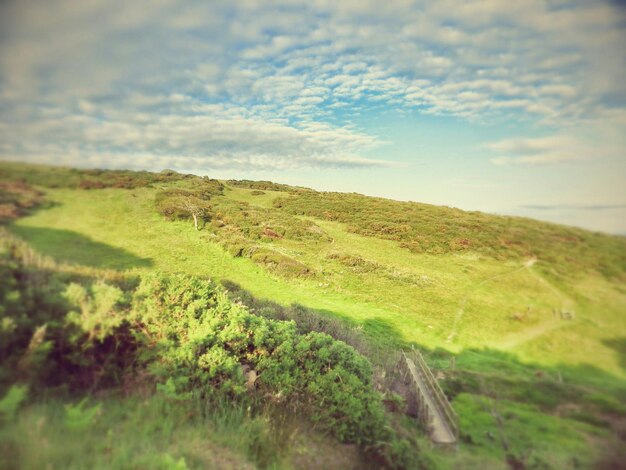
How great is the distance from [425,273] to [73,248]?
28.4 feet

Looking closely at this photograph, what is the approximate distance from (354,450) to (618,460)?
3703mm

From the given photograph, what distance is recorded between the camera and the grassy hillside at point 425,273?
480 centimetres

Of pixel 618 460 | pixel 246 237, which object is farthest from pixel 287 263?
pixel 618 460

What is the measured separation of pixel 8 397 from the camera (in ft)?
9.97

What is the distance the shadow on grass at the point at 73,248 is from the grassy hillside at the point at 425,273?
0.02 meters

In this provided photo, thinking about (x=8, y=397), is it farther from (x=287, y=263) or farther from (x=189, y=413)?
(x=287, y=263)

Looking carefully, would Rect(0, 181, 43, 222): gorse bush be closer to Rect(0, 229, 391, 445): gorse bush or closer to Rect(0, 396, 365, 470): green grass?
Rect(0, 229, 391, 445): gorse bush

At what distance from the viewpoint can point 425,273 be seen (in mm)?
9438

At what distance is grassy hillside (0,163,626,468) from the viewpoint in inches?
189

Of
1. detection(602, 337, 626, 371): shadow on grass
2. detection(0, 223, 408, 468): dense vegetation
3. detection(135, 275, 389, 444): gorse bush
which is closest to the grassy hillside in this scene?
detection(602, 337, 626, 371): shadow on grass

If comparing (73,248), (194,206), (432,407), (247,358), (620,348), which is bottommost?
(432,407)

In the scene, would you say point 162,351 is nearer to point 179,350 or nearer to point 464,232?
point 179,350

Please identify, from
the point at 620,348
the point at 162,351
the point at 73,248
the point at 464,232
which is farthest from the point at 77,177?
the point at 464,232

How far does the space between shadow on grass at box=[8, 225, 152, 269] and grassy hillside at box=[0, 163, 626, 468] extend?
0.07 feet
